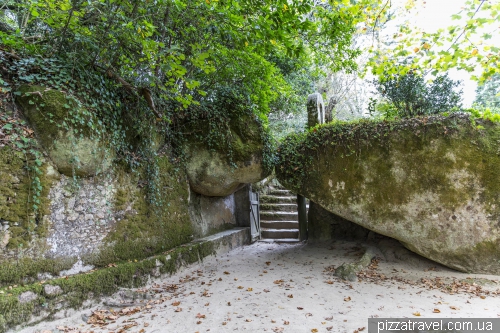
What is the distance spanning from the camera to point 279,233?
324 inches

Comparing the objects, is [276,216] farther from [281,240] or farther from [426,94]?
[426,94]

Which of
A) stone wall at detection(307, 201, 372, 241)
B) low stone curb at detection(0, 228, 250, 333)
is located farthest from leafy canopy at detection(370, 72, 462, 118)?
low stone curb at detection(0, 228, 250, 333)

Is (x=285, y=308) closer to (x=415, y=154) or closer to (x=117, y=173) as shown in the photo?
(x=117, y=173)

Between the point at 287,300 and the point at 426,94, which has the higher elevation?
the point at 426,94

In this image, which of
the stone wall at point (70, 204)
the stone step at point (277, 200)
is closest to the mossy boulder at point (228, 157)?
the stone wall at point (70, 204)

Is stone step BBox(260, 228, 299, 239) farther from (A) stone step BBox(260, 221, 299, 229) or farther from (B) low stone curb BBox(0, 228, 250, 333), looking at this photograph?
(B) low stone curb BBox(0, 228, 250, 333)

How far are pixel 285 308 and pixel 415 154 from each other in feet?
11.7

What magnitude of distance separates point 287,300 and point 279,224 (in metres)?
4.86

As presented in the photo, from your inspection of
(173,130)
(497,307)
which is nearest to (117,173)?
(173,130)

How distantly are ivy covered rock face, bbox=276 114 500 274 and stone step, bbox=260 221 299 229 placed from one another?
282cm

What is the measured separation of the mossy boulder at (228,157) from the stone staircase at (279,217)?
114 inches

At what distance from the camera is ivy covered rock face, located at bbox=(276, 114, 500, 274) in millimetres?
4609

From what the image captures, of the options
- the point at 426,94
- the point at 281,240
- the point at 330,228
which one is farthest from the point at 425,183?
the point at 281,240

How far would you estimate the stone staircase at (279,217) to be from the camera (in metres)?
8.13
